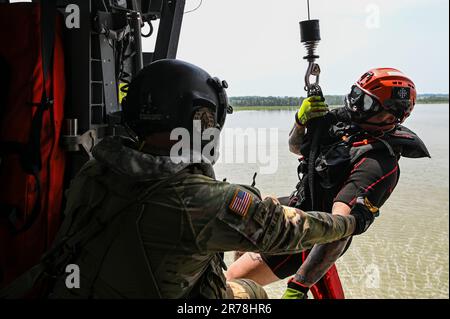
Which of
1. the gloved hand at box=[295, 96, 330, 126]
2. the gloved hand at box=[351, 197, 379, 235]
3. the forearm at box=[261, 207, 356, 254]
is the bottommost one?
the gloved hand at box=[351, 197, 379, 235]

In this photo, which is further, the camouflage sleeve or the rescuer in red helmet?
the rescuer in red helmet

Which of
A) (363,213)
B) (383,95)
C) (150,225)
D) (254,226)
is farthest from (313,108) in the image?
(150,225)

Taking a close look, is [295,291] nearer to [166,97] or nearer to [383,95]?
[383,95]

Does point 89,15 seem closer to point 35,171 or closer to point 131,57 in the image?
point 131,57

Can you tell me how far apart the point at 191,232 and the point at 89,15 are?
3.97ft

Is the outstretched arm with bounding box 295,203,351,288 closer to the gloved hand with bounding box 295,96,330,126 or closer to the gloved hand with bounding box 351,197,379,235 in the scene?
the gloved hand with bounding box 351,197,379,235

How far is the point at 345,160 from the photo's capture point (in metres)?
2.62

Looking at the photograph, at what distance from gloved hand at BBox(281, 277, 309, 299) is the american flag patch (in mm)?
1237

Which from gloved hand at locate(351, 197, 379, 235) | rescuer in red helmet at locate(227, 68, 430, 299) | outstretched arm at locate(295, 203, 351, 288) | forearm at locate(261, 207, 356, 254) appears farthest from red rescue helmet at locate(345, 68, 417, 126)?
forearm at locate(261, 207, 356, 254)

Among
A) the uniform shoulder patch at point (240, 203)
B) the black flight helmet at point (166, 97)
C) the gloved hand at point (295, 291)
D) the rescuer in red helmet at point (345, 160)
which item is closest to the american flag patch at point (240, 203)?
the uniform shoulder patch at point (240, 203)

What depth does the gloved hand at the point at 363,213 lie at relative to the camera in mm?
2043

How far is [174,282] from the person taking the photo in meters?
1.42

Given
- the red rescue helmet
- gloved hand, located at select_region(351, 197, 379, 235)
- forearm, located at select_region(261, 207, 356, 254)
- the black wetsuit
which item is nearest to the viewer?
forearm, located at select_region(261, 207, 356, 254)

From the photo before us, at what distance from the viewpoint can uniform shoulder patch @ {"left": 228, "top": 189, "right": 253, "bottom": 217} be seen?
1422 mm
